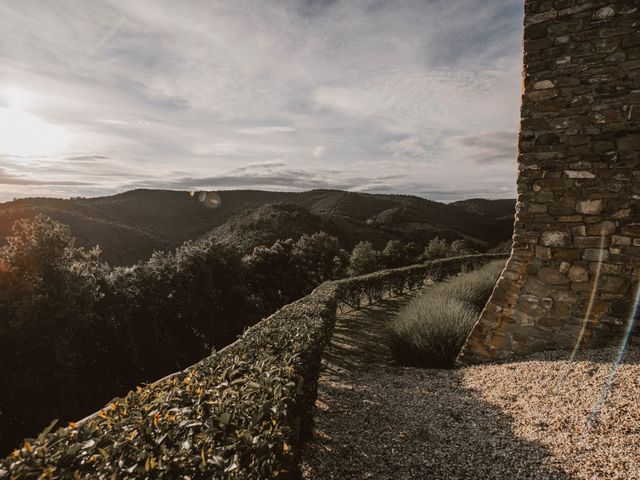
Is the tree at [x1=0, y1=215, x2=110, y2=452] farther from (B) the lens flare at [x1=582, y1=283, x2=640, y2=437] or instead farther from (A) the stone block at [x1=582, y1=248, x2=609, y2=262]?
(A) the stone block at [x1=582, y1=248, x2=609, y2=262]

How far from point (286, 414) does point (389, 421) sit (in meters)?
1.91

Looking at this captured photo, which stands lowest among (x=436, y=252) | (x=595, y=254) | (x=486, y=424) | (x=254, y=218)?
(x=436, y=252)

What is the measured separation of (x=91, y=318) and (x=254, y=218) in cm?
3437

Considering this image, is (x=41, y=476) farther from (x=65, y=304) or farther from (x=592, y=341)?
(x=65, y=304)

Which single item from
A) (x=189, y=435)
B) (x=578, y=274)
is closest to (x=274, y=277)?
(x=578, y=274)

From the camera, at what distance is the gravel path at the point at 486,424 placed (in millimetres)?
2742

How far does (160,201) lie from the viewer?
6781 centimetres

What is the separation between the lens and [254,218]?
45.1m

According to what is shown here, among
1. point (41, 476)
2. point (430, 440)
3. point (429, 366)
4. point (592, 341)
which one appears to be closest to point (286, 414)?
point (41, 476)

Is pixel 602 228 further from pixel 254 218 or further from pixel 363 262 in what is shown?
pixel 254 218

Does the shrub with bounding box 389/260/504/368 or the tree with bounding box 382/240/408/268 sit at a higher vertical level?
the shrub with bounding box 389/260/504/368

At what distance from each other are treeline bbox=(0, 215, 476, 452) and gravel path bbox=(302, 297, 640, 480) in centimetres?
925

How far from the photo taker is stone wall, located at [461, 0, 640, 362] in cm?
411

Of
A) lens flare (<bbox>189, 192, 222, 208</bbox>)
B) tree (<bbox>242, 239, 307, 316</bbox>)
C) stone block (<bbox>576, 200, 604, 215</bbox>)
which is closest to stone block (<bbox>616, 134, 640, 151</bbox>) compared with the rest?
stone block (<bbox>576, 200, 604, 215</bbox>)
